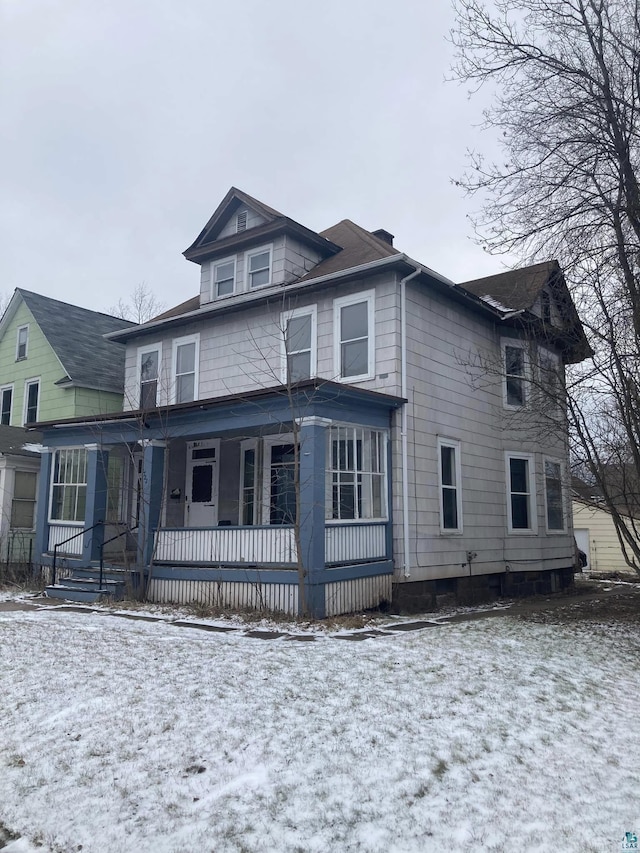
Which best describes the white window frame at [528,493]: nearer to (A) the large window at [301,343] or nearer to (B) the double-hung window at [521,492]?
(B) the double-hung window at [521,492]

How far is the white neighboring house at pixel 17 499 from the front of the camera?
16297 mm

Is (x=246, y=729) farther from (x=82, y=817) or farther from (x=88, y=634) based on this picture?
(x=88, y=634)

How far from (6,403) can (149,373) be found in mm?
7974

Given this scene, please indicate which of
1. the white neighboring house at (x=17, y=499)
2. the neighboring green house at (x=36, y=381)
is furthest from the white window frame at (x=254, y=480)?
the neighboring green house at (x=36, y=381)

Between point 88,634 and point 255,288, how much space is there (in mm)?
8291

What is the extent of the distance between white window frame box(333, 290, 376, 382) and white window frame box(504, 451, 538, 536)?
15.0 feet

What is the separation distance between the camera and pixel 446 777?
425cm

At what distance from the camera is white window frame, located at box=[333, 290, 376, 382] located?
1222 cm

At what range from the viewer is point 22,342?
21453 mm

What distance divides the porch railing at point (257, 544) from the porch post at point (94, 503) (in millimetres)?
1888

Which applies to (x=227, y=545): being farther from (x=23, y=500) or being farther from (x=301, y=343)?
(x=23, y=500)

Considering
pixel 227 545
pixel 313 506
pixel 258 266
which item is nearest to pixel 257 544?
pixel 227 545

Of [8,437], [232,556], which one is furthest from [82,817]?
[8,437]

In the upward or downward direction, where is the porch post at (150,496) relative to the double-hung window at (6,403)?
downward
